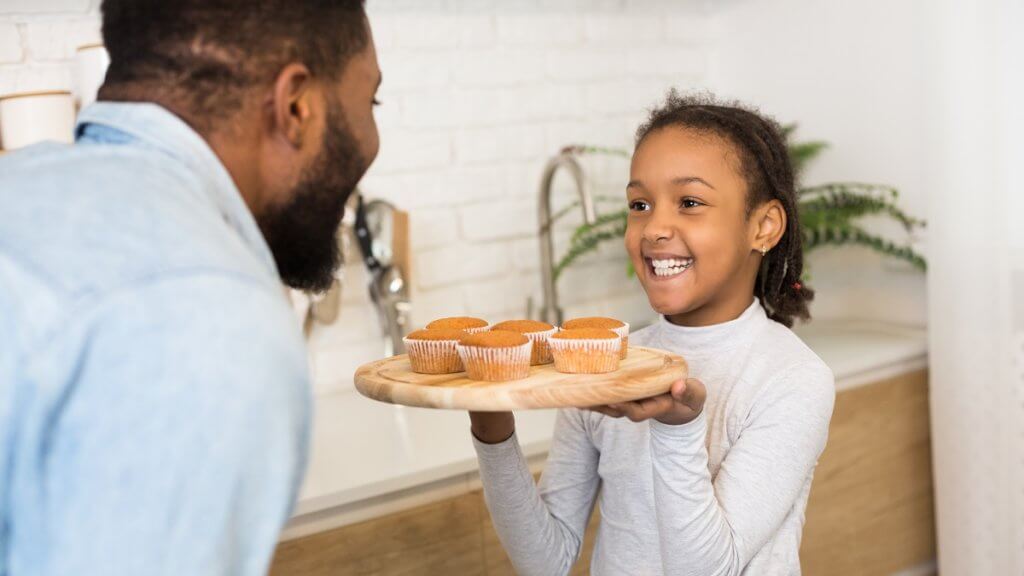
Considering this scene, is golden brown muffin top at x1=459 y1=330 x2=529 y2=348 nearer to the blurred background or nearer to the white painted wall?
the blurred background

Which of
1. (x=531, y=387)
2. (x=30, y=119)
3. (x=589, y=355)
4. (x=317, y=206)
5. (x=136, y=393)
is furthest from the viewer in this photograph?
(x=30, y=119)

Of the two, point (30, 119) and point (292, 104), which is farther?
point (30, 119)

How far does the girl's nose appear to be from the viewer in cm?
127

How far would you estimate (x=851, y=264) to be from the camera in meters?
2.59

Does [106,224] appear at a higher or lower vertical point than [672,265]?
higher

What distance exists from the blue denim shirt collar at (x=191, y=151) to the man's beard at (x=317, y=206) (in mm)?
86

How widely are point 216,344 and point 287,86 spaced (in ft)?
0.88

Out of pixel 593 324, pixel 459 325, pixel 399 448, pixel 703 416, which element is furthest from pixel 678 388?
pixel 399 448

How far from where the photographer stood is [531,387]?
3.29 feet

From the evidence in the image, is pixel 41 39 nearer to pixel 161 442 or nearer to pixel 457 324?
pixel 457 324

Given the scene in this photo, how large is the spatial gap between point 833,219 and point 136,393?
1.98m

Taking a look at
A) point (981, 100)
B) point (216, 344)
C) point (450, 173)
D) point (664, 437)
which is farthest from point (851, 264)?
point (216, 344)

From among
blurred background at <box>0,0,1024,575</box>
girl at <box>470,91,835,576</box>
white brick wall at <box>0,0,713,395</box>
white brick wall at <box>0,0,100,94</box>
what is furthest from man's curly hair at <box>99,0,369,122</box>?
white brick wall at <box>0,0,713,395</box>

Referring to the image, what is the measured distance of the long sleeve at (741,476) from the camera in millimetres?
1104
